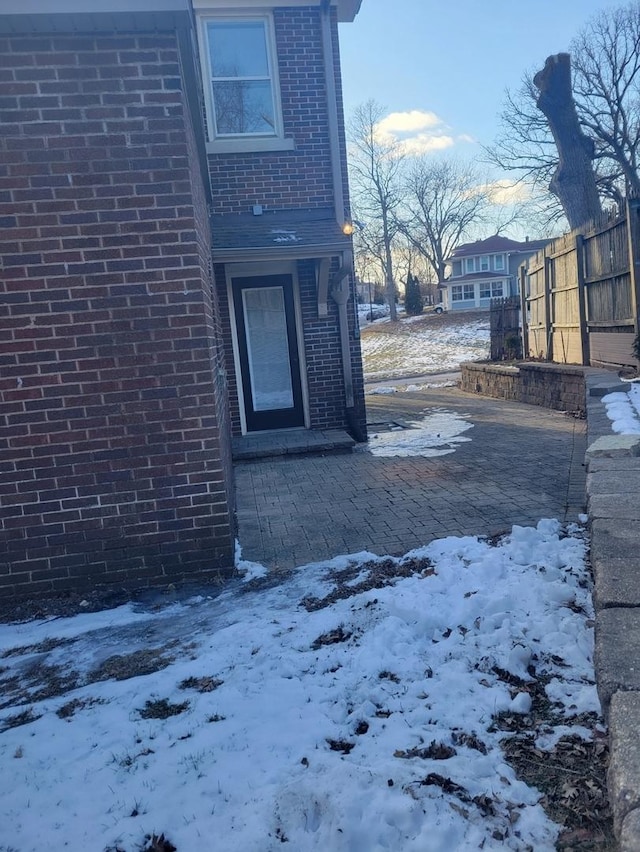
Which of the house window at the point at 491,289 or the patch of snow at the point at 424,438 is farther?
the house window at the point at 491,289

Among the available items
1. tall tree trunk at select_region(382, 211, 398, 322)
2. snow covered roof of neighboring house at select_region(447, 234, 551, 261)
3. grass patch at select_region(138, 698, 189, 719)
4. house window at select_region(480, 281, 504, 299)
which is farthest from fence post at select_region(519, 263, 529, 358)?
snow covered roof of neighboring house at select_region(447, 234, 551, 261)

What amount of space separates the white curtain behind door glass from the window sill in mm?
1895

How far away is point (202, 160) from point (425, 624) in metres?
5.02

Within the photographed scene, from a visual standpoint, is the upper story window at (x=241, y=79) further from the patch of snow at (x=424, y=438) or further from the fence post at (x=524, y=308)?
the fence post at (x=524, y=308)

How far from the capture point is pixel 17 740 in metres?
2.46

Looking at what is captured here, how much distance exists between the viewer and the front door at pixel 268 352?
9195mm

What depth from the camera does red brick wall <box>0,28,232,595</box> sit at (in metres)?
3.73

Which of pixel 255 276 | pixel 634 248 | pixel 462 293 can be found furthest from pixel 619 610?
pixel 462 293

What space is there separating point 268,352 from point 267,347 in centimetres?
8

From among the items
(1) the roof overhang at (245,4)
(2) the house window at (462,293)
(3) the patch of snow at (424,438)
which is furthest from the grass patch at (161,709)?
(2) the house window at (462,293)

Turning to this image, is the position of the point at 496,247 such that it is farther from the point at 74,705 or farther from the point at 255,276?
the point at 74,705

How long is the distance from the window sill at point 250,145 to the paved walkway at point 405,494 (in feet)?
14.2

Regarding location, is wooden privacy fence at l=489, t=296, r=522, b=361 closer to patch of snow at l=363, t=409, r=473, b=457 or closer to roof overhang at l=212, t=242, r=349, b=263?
patch of snow at l=363, t=409, r=473, b=457

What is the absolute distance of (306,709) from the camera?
2473mm
